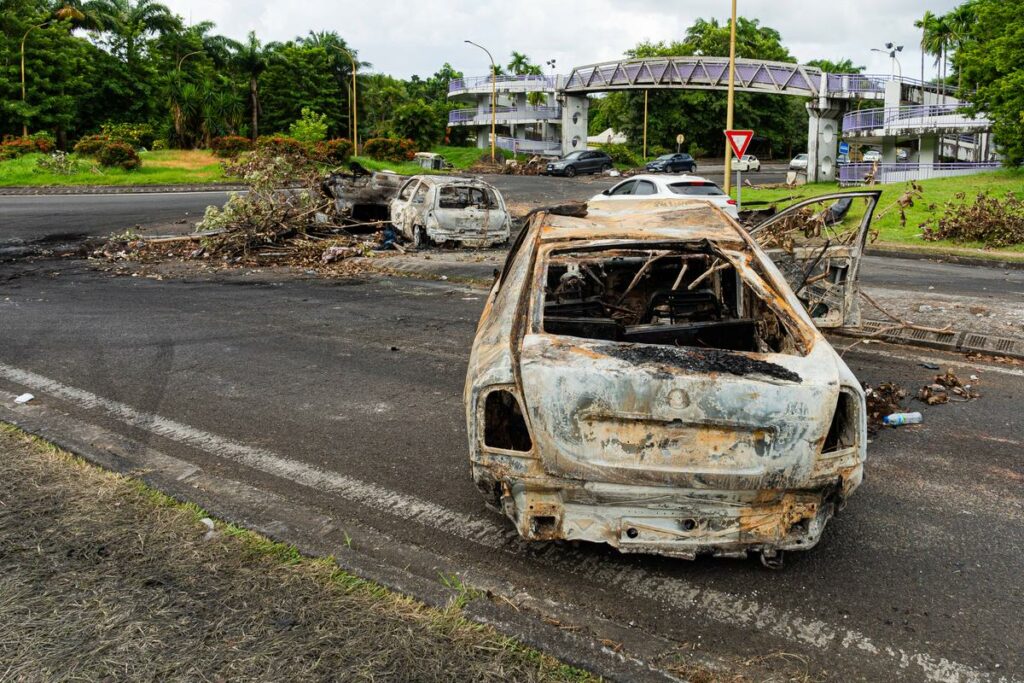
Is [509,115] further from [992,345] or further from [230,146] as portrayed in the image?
[992,345]

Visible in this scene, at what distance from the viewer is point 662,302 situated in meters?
5.70

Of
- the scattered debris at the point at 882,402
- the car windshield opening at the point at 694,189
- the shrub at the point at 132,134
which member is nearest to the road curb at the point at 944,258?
the car windshield opening at the point at 694,189

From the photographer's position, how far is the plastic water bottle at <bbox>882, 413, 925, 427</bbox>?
5.89 m

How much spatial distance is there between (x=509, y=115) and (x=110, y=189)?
142ft

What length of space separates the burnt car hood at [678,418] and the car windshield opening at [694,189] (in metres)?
15.7

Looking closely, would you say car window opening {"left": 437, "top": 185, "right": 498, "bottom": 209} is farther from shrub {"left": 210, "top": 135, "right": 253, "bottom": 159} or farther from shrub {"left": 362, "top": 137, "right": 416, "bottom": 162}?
shrub {"left": 362, "top": 137, "right": 416, "bottom": 162}

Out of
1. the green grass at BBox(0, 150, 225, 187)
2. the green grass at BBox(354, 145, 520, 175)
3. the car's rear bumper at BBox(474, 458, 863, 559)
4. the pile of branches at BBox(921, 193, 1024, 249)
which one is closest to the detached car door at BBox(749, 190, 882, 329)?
the car's rear bumper at BBox(474, 458, 863, 559)

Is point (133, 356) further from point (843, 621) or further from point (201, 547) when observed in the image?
point (843, 621)

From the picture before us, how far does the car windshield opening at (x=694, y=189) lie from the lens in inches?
742

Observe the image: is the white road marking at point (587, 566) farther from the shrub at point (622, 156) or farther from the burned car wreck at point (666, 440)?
the shrub at point (622, 156)

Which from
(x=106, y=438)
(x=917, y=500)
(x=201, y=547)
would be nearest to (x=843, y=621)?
(x=917, y=500)

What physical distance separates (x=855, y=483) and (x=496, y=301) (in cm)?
228

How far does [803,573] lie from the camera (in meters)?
3.85

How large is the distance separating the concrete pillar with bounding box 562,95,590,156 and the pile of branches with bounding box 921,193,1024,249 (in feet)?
123
